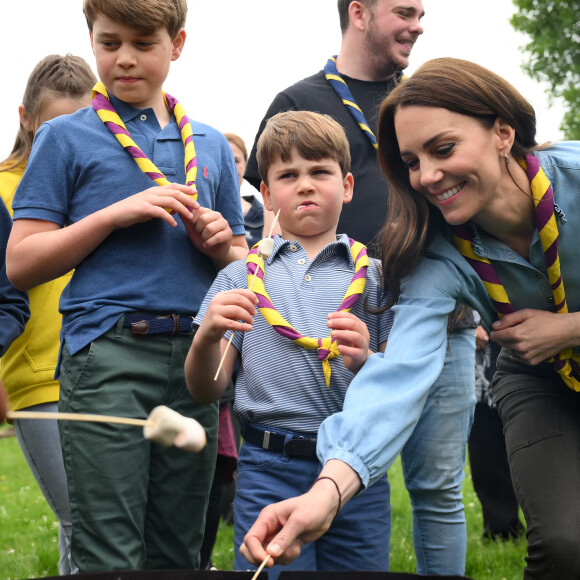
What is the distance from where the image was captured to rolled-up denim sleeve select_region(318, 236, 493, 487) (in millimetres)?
2424

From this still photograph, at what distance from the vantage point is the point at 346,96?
368 cm

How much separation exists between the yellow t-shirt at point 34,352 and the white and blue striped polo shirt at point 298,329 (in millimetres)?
925

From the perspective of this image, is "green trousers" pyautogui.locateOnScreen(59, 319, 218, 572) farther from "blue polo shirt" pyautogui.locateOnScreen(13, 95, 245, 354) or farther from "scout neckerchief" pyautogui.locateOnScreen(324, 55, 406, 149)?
"scout neckerchief" pyautogui.locateOnScreen(324, 55, 406, 149)

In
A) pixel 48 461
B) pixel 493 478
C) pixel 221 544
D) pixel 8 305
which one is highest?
pixel 8 305

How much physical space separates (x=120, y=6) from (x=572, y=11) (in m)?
20.4

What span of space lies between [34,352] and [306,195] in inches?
52.3

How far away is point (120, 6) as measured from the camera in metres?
2.78

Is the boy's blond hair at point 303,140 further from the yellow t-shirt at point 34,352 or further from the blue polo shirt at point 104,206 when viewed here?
the yellow t-shirt at point 34,352

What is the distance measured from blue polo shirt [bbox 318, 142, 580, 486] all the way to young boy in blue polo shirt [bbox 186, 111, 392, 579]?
0.47 feet

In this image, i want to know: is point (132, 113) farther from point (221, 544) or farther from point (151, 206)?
point (221, 544)

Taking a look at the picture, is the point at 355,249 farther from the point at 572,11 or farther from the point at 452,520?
the point at 572,11

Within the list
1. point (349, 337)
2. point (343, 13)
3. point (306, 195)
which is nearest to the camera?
point (349, 337)

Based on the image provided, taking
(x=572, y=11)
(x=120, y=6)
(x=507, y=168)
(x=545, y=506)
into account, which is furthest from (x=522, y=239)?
(x=572, y=11)

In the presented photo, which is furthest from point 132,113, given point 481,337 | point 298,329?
point 481,337
